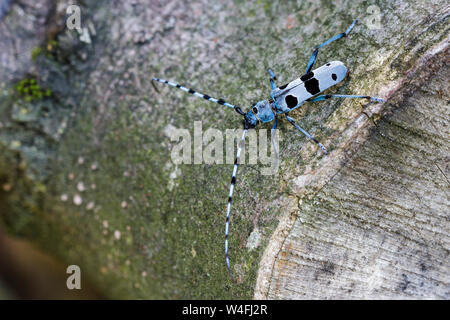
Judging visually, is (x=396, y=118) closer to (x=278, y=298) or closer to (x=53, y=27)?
(x=278, y=298)

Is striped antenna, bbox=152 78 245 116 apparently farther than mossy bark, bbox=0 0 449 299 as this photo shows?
Yes

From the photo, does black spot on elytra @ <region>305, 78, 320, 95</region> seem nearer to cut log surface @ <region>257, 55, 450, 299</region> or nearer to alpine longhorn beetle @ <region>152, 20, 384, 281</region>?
alpine longhorn beetle @ <region>152, 20, 384, 281</region>

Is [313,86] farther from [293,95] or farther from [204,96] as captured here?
[204,96]

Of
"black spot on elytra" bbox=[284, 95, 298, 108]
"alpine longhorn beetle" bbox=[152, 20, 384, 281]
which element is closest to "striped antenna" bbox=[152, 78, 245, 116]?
"alpine longhorn beetle" bbox=[152, 20, 384, 281]

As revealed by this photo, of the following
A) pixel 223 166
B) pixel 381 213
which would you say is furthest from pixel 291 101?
pixel 381 213

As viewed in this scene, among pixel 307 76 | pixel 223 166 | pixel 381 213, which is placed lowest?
pixel 381 213
